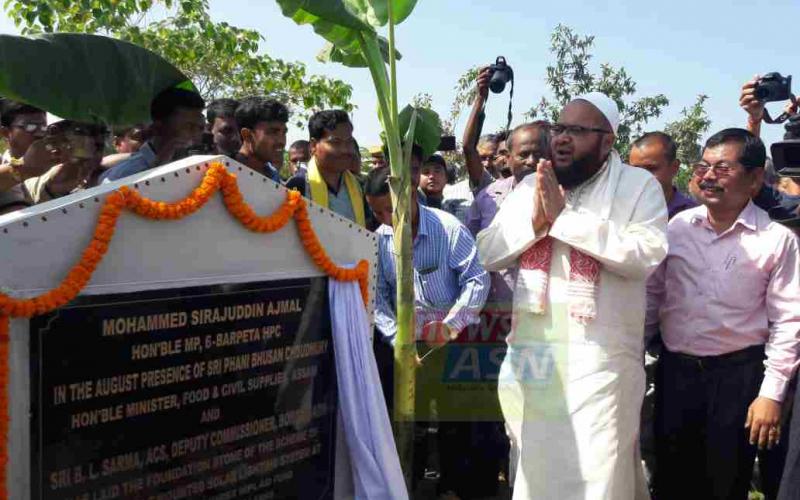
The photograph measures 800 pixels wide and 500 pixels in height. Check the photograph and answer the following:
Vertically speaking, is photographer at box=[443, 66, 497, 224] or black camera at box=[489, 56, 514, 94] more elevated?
black camera at box=[489, 56, 514, 94]

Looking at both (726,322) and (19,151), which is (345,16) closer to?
(19,151)

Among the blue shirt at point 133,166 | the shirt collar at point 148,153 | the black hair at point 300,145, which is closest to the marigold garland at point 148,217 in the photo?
the blue shirt at point 133,166

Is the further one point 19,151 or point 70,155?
point 19,151

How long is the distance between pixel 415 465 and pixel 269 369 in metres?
2.19

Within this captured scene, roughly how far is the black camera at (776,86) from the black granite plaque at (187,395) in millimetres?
2565

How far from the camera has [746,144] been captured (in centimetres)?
374

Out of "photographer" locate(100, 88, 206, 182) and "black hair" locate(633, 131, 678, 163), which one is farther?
"black hair" locate(633, 131, 678, 163)

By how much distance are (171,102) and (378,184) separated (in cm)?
124

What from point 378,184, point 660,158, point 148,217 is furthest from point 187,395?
point 660,158

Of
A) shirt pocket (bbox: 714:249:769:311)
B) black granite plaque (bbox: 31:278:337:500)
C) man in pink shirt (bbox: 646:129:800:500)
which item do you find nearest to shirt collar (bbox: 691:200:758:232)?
man in pink shirt (bbox: 646:129:800:500)

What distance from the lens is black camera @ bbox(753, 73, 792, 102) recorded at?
4.08m

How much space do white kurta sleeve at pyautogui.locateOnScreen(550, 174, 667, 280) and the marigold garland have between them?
3.08ft

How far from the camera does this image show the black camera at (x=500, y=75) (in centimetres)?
523

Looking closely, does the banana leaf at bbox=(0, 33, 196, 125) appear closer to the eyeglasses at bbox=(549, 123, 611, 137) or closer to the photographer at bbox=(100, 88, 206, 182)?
the photographer at bbox=(100, 88, 206, 182)
